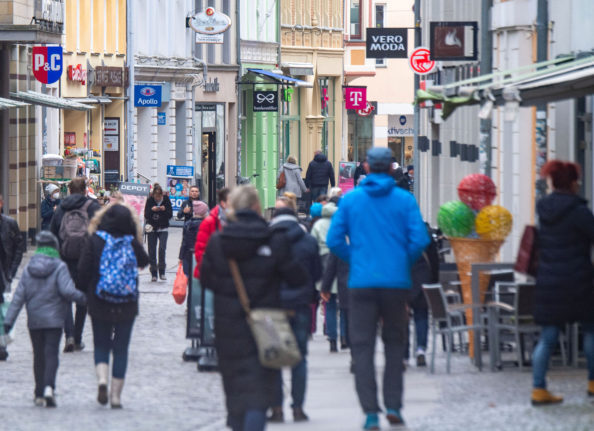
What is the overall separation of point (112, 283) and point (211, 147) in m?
38.5

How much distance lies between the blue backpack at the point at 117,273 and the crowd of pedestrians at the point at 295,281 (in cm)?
1

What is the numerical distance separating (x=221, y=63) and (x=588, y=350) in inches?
1603

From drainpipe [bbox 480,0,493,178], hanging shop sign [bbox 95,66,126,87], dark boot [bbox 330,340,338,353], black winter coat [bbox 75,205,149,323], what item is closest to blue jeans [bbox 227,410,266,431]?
black winter coat [bbox 75,205,149,323]

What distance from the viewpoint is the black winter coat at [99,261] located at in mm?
12477

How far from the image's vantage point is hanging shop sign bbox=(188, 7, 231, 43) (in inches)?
1738

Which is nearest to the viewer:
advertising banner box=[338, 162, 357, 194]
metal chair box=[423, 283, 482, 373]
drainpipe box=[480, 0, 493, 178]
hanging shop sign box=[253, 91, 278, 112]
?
metal chair box=[423, 283, 482, 373]

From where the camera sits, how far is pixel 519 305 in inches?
528

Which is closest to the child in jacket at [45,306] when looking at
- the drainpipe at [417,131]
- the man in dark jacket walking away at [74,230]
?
the man in dark jacket walking away at [74,230]

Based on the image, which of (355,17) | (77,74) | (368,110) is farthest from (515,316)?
(355,17)

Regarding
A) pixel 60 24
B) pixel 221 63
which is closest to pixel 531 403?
Answer: pixel 60 24

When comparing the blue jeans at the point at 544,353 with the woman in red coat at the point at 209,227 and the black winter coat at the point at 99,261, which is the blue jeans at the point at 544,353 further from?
the woman in red coat at the point at 209,227

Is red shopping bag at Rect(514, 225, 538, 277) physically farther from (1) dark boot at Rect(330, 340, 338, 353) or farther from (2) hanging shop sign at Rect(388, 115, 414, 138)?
(2) hanging shop sign at Rect(388, 115, 414, 138)

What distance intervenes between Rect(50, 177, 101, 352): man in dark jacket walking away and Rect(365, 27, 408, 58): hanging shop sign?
52.7 ft

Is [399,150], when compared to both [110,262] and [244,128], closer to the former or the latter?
[244,128]
